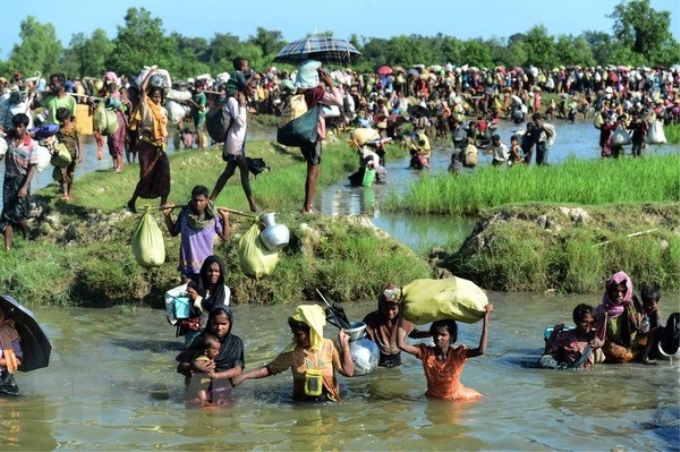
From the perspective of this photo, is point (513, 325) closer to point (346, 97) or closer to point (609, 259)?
point (609, 259)

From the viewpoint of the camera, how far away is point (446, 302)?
22.4 feet

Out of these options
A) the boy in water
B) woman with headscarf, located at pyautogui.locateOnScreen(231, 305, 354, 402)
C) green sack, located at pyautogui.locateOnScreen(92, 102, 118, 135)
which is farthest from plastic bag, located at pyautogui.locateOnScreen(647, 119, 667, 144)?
woman with headscarf, located at pyautogui.locateOnScreen(231, 305, 354, 402)

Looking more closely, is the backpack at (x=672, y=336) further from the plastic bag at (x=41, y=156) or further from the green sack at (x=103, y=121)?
the green sack at (x=103, y=121)

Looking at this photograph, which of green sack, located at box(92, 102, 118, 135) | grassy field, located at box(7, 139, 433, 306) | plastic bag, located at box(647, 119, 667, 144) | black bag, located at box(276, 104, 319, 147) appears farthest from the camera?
plastic bag, located at box(647, 119, 667, 144)

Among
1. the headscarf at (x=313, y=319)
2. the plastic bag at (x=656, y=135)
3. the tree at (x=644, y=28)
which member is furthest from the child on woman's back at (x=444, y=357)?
the tree at (x=644, y=28)

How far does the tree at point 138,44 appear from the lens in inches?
1601

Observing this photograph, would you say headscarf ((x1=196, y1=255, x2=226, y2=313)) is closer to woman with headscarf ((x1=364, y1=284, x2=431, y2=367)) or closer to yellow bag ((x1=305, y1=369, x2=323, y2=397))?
woman with headscarf ((x1=364, y1=284, x2=431, y2=367))

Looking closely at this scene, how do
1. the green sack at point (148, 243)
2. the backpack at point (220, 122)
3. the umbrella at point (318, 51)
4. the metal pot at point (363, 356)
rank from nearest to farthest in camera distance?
the metal pot at point (363, 356) → the green sack at point (148, 243) → the backpack at point (220, 122) → the umbrella at point (318, 51)

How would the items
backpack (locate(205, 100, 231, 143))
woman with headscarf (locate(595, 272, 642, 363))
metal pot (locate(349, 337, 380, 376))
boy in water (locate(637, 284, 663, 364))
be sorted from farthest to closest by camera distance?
backpack (locate(205, 100, 231, 143)) < boy in water (locate(637, 284, 663, 364)) < woman with headscarf (locate(595, 272, 642, 363)) < metal pot (locate(349, 337, 380, 376))

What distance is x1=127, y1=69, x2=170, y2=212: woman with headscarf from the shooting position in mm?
10539

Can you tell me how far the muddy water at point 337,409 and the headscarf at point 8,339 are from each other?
306mm

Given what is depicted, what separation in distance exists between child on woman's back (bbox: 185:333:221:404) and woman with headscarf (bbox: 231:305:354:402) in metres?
0.17

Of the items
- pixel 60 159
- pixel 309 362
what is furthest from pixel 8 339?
pixel 60 159

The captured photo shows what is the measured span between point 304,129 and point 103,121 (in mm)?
5365
